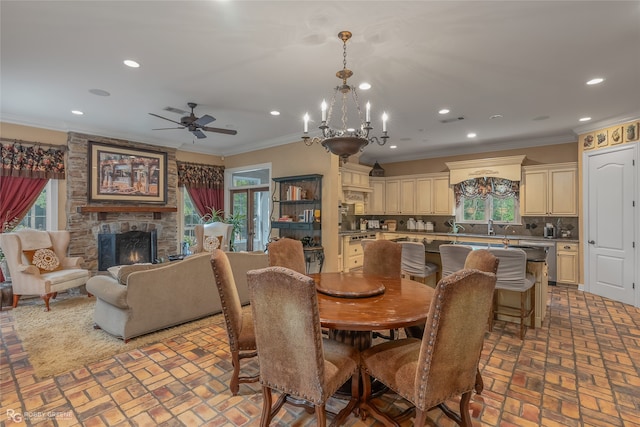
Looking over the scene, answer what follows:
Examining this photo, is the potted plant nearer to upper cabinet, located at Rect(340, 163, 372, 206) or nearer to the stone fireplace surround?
the stone fireplace surround

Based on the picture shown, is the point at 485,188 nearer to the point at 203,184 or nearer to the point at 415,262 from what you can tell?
the point at 415,262

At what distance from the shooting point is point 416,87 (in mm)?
3547

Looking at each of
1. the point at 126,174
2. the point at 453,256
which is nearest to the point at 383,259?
the point at 453,256

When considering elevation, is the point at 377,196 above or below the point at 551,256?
above

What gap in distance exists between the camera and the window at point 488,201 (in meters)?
6.42

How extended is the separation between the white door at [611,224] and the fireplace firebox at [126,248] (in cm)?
789

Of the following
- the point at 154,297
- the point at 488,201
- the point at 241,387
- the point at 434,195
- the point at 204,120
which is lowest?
the point at 241,387

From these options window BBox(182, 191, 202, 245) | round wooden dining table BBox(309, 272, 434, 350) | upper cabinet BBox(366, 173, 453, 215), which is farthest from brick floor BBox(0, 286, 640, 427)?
upper cabinet BBox(366, 173, 453, 215)

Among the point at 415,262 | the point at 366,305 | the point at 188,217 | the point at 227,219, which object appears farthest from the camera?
the point at 227,219

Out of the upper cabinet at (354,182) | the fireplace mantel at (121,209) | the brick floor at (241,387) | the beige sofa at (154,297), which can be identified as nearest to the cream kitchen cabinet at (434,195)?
the upper cabinet at (354,182)

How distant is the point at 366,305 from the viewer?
6.88 feet

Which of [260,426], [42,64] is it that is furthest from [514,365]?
[42,64]

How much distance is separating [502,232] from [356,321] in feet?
19.6

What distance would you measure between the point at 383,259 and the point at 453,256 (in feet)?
2.88
